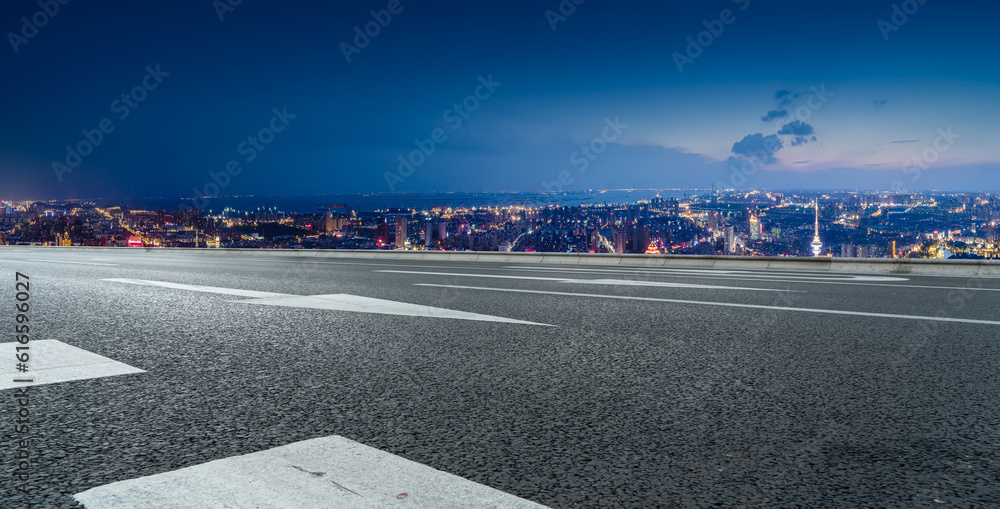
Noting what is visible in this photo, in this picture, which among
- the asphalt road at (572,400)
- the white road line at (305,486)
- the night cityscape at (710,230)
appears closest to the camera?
the white road line at (305,486)

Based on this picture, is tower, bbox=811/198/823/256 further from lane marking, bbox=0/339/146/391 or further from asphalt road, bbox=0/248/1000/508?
lane marking, bbox=0/339/146/391

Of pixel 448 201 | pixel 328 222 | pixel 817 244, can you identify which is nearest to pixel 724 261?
pixel 817 244

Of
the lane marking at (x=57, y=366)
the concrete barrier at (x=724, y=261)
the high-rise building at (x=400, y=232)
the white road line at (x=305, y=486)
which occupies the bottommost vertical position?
the concrete barrier at (x=724, y=261)

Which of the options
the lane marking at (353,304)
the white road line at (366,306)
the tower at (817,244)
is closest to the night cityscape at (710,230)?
the tower at (817,244)

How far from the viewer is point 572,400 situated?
3855mm

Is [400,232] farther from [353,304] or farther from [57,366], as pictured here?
[57,366]

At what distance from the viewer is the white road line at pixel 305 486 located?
2352mm

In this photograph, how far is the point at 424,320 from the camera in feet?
23.5

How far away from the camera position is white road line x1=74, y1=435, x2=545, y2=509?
2.35 m

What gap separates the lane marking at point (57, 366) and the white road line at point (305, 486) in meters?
2.29

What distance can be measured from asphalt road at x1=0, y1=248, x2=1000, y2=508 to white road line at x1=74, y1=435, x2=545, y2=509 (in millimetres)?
104

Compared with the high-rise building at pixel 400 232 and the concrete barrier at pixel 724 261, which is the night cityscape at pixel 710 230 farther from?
the concrete barrier at pixel 724 261

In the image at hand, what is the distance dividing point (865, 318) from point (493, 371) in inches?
194

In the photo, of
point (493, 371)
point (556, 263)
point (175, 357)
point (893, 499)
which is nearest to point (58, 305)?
point (175, 357)
